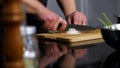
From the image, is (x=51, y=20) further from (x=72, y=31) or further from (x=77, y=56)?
(x=77, y=56)

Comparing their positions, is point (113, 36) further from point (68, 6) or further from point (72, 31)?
point (68, 6)

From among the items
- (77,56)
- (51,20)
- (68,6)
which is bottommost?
(77,56)

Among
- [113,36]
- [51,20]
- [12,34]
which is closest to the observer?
[12,34]

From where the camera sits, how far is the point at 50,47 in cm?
91

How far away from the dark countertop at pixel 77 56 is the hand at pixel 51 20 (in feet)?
0.52

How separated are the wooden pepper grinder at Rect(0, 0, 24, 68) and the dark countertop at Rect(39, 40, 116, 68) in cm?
31

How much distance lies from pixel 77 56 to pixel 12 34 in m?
0.46

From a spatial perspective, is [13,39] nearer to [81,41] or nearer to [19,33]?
[19,33]

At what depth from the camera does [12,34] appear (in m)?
0.34

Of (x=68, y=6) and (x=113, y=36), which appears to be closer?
(x=113, y=36)

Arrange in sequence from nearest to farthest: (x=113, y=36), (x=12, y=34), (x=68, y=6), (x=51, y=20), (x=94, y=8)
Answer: (x=12, y=34) < (x=113, y=36) < (x=51, y=20) < (x=68, y=6) < (x=94, y=8)

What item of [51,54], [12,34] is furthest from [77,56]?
[12,34]

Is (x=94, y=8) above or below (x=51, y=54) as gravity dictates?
above

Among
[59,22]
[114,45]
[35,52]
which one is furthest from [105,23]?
[35,52]
